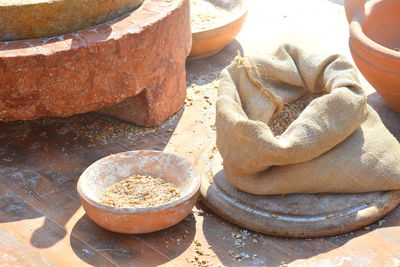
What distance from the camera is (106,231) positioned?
368cm

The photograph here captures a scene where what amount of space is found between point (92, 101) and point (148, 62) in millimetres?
421

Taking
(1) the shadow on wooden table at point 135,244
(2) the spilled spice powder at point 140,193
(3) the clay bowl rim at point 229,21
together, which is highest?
(3) the clay bowl rim at point 229,21

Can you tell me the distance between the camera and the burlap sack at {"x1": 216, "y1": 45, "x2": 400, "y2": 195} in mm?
3547

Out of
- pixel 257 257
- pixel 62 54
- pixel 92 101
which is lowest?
pixel 257 257

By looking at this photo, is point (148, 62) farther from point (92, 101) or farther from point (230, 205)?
point (230, 205)

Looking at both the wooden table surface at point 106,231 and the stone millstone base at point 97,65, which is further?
the stone millstone base at point 97,65

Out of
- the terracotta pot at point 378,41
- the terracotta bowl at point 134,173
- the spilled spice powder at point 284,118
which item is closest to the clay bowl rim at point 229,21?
the terracotta pot at point 378,41

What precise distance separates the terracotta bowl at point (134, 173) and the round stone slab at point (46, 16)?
0.81 m

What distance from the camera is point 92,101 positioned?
4.13 meters

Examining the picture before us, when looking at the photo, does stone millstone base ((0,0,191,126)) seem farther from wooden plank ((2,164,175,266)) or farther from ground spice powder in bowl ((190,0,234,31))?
ground spice powder in bowl ((190,0,234,31))

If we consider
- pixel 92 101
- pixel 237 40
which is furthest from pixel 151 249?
pixel 237 40

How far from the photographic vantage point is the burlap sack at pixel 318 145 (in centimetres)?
355

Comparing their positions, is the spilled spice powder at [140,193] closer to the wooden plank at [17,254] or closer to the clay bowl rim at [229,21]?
the wooden plank at [17,254]

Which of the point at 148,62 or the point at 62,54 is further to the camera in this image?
the point at 148,62
